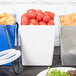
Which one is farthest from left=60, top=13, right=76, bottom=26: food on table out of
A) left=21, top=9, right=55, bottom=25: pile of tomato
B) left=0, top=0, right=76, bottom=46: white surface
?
left=0, top=0, right=76, bottom=46: white surface

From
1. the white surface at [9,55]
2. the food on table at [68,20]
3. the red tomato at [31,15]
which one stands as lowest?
the white surface at [9,55]

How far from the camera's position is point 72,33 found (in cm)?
89

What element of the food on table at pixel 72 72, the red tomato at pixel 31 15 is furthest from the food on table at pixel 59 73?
the red tomato at pixel 31 15

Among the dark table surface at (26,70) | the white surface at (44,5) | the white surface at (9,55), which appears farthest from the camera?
the white surface at (44,5)

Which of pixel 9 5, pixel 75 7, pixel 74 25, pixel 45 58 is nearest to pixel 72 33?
pixel 74 25

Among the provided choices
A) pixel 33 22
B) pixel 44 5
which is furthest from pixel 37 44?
pixel 44 5

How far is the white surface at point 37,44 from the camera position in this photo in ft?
2.91

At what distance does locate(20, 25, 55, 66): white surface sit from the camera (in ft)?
2.91

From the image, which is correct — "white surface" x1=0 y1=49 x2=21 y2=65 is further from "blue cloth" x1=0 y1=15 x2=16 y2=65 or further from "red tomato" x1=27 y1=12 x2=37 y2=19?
"red tomato" x1=27 y1=12 x2=37 y2=19

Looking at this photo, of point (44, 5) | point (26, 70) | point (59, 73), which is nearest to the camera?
point (59, 73)

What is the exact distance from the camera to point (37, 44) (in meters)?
0.91

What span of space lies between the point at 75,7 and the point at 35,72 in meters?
0.45

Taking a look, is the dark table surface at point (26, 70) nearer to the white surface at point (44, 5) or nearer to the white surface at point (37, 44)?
the white surface at point (37, 44)

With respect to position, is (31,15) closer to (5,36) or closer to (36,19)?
(36,19)
